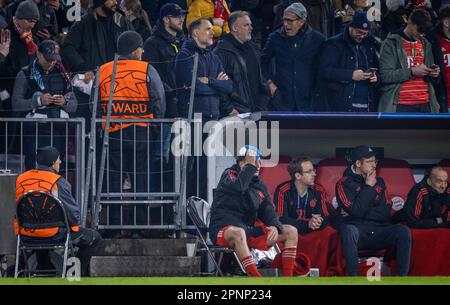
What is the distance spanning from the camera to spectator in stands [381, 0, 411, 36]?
18297 millimetres

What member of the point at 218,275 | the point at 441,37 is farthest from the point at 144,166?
the point at 441,37

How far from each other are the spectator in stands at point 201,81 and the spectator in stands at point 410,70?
201 cm

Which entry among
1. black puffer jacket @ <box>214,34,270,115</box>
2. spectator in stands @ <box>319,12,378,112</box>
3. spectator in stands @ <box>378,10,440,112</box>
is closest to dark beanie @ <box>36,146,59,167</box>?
black puffer jacket @ <box>214,34,270,115</box>

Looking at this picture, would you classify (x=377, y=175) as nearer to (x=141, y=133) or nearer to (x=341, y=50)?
(x=341, y=50)

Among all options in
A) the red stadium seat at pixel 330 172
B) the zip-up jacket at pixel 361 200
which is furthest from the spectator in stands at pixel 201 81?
the zip-up jacket at pixel 361 200

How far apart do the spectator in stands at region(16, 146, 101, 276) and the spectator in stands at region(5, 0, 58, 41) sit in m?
2.69

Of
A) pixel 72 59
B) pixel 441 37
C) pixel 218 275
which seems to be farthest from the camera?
pixel 441 37

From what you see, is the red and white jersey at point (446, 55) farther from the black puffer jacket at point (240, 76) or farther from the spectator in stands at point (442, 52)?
the black puffer jacket at point (240, 76)

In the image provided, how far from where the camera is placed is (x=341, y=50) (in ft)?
55.4

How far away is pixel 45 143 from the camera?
15.6 m

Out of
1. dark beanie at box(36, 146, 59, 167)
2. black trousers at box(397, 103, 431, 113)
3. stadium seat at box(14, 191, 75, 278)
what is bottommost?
stadium seat at box(14, 191, 75, 278)

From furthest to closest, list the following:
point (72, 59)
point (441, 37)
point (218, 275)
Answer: point (441, 37), point (72, 59), point (218, 275)

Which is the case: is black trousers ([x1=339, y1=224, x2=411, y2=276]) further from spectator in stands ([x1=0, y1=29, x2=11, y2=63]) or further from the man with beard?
spectator in stands ([x1=0, y1=29, x2=11, y2=63])

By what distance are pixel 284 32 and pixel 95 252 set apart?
151 inches
